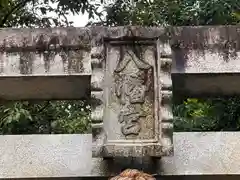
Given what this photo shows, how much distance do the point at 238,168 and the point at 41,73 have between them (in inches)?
48.1

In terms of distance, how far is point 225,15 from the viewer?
15.6 feet

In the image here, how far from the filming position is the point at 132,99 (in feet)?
9.51

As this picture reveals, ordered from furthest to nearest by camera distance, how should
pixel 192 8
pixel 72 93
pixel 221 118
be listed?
pixel 192 8 < pixel 221 118 < pixel 72 93

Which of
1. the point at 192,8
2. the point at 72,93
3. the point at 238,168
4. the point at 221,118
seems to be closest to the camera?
the point at 238,168

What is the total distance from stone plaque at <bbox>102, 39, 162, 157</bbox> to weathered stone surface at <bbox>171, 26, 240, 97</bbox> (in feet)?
0.69

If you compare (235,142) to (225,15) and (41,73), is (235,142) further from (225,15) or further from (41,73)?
(225,15)

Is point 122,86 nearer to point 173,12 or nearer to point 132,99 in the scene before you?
point 132,99

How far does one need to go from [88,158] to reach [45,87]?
51 cm

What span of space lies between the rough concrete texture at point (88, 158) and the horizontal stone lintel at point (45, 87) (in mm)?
302

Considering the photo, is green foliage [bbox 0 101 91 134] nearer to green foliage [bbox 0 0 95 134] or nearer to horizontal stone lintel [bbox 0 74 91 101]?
green foliage [bbox 0 0 95 134]

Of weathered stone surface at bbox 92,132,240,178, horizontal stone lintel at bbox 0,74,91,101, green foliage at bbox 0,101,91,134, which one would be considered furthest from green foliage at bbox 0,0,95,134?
weathered stone surface at bbox 92,132,240,178

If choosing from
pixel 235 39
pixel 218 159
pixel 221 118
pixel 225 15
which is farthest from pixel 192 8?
pixel 218 159

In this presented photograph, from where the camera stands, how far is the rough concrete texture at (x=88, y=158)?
3.01 m

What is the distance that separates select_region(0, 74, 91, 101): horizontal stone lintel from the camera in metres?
3.12
